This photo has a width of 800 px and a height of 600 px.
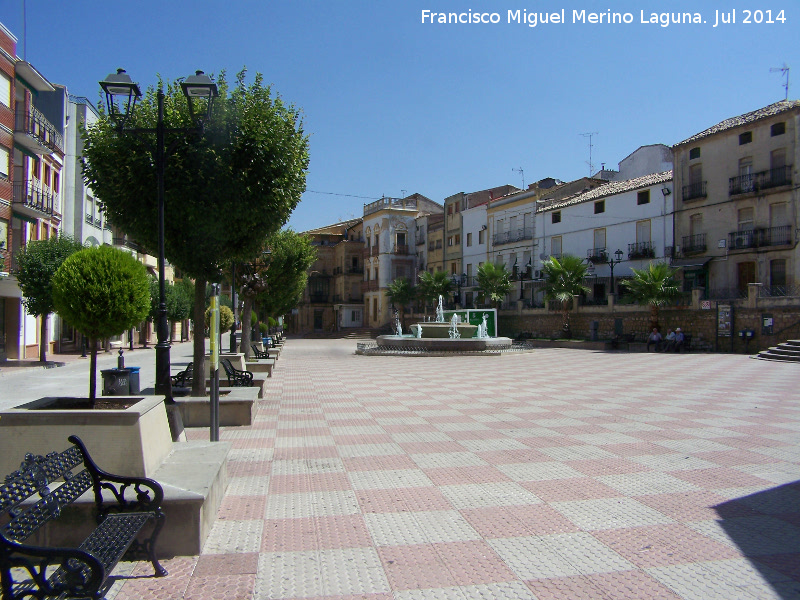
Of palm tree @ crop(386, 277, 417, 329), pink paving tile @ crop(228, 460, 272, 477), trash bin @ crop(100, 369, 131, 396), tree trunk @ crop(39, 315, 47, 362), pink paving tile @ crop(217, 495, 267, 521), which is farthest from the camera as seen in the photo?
palm tree @ crop(386, 277, 417, 329)

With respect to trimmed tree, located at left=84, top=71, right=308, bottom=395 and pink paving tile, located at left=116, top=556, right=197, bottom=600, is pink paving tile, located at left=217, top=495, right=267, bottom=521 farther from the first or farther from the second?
trimmed tree, located at left=84, top=71, right=308, bottom=395

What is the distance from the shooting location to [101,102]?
8508 mm

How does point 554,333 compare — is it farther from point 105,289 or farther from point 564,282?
point 105,289

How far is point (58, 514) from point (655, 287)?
31696mm

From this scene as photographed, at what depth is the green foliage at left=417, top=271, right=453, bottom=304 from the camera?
51.0 meters

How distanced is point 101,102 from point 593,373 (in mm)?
14390

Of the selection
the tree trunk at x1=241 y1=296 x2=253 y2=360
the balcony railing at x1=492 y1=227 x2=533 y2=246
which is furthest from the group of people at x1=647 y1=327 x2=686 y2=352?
the tree trunk at x1=241 y1=296 x2=253 y2=360

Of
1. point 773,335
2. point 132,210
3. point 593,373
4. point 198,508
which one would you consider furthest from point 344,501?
point 773,335

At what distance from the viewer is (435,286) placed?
50.9 m

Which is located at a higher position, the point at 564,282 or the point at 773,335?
the point at 564,282

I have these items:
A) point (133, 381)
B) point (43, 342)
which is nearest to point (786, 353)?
point (133, 381)

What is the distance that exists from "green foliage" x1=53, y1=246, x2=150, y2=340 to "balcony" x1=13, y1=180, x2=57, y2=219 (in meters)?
22.3

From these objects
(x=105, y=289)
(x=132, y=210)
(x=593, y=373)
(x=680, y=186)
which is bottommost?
(x=593, y=373)

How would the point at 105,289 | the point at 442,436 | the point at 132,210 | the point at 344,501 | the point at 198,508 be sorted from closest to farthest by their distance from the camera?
the point at 198,508 < the point at 344,501 < the point at 105,289 < the point at 442,436 < the point at 132,210
